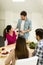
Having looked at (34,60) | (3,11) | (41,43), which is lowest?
(34,60)

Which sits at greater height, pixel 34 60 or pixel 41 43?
pixel 41 43

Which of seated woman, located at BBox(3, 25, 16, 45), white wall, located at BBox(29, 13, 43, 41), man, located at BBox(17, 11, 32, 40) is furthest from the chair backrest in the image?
white wall, located at BBox(29, 13, 43, 41)

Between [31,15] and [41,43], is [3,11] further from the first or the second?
[41,43]

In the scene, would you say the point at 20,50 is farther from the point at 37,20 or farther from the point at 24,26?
the point at 37,20

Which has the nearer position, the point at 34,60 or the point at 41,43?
the point at 34,60

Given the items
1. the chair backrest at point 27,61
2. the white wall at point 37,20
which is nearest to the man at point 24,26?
the white wall at point 37,20

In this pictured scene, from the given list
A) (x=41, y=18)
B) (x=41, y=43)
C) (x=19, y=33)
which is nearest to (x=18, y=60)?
(x=41, y=43)

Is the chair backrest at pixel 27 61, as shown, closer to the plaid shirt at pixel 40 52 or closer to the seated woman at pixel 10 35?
the plaid shirt at pixel 40 52

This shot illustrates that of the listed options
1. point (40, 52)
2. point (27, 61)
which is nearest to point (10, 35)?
point (40, 52)

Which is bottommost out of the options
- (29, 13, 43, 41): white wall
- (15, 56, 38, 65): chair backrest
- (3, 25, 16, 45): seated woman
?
(15, 56, 38, 65): chair backrest

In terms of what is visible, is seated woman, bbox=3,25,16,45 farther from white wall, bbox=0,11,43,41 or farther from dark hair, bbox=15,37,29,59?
white wall, bbox=0,11,43,41

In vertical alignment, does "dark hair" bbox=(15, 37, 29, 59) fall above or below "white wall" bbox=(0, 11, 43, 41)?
below

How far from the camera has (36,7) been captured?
6297 mm

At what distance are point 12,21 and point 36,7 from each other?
0.92 meters
